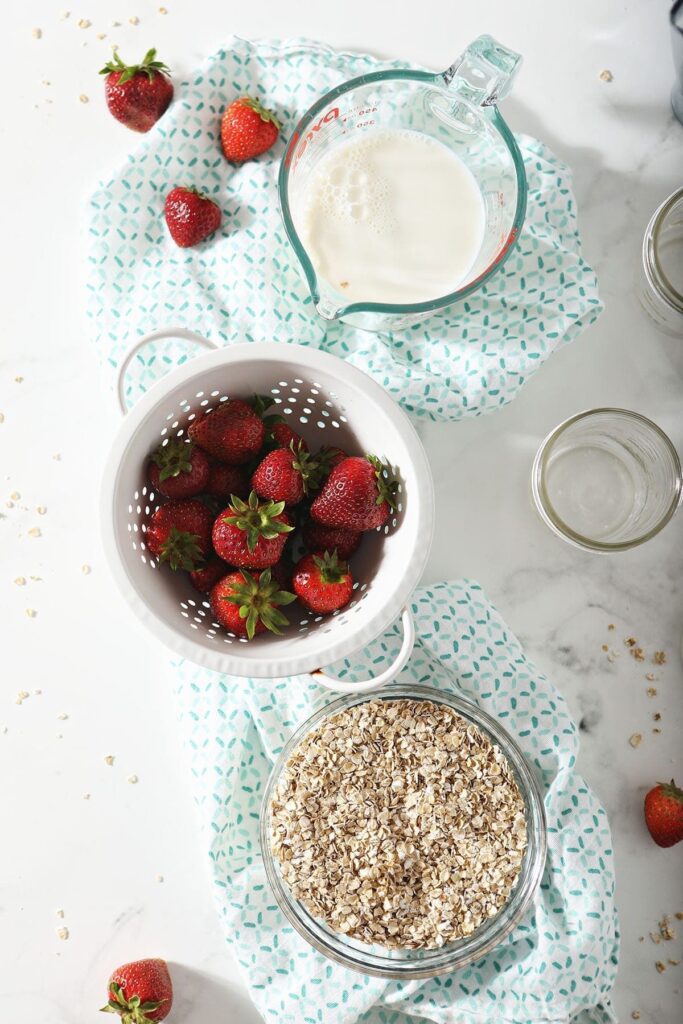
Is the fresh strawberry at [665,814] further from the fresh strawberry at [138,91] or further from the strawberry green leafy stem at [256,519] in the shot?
the fresh strawberry at [138,91]

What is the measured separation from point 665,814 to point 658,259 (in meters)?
0.78

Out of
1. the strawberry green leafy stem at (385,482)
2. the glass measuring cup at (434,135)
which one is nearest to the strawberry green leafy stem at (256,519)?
the strawberry green leafy stem at (385,482)

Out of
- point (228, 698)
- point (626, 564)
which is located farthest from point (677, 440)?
point (228, 698)

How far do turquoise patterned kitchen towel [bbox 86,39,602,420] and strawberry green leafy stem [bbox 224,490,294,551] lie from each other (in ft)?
0.95

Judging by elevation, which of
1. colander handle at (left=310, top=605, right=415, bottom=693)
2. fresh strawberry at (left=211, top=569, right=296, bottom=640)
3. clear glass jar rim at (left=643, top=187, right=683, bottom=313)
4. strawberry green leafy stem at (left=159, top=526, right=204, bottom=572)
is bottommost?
colander handle at (left=310, top=605, right=415, bottom=693)

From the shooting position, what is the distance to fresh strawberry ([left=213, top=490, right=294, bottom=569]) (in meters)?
0.99

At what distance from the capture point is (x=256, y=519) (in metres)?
1.00

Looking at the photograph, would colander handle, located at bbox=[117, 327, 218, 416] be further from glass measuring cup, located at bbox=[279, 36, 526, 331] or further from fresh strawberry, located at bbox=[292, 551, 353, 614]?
fresh strawberry, located at bbox=[292, 551, 353, 614]

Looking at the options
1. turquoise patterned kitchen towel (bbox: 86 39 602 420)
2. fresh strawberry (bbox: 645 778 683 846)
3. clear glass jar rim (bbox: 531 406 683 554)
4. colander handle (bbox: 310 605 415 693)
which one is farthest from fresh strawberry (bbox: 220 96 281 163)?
fresh strawberry (bbox: 645 778 683 846)

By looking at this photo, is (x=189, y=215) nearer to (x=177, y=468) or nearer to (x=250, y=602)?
(x=177, y=468)

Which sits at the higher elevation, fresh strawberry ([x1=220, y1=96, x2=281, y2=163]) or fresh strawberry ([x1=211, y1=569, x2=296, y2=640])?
fresh strawberry ([x1=220, y1=96, x2=281, y2=163])

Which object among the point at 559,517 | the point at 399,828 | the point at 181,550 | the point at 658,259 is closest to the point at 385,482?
the point at 181,550

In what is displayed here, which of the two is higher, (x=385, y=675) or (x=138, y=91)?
(x=138, y=91)

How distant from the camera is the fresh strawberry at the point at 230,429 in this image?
1.04m
